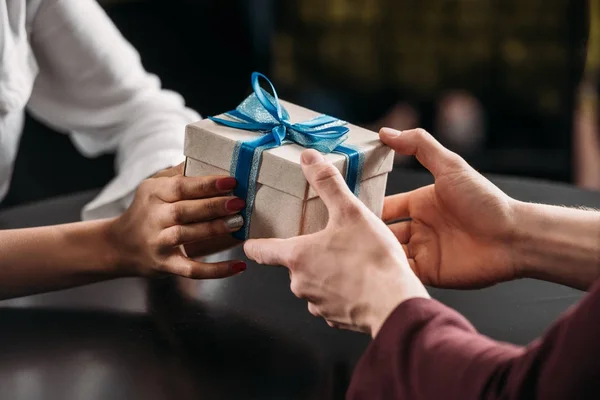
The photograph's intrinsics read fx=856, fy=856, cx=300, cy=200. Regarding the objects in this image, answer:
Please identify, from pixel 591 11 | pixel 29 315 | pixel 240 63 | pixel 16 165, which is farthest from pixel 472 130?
pixel 29 315

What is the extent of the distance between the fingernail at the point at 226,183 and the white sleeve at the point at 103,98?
272mm

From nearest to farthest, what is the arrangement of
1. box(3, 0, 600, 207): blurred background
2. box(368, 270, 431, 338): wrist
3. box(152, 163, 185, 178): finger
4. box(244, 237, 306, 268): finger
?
1. box(368, 270, 431, 338): wrist
2. box(244, 237, 306, 268): finger
3. box(152, 163, 185, 178): finger
4. box(3, 0, 600, 207): blurred background

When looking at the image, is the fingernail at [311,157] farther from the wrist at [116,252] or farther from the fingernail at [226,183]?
the wrist at [116,252]

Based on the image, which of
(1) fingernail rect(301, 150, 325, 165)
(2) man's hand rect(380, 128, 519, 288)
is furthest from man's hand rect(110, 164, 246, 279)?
(2) man's hand rect(380, 128, 519, 288)

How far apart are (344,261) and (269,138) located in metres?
0.17

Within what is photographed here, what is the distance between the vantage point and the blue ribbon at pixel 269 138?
886 millimetres

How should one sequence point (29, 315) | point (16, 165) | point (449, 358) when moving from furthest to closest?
point (16, 165), point (29, 315), point (449, 358)

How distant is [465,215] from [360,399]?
0.35 meters

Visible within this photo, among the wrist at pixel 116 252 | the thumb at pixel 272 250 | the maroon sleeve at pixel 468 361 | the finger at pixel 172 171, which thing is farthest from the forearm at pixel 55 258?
the maroon sleeve at pixel 468 361

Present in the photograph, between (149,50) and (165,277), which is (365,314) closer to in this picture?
(165,277)

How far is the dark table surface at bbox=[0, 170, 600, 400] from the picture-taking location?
2.72 ft

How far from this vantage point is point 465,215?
1006 mm

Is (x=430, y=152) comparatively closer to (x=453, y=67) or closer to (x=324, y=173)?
(x=324, y=173)

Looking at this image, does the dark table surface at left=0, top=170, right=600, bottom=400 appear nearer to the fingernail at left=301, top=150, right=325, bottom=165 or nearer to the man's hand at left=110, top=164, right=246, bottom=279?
the man's hand at left=110, top=164, right=246, bottom=279
